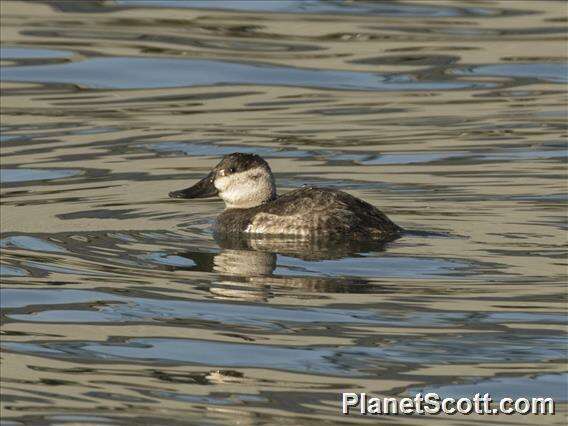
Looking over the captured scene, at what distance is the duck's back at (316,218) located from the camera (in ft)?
36.4

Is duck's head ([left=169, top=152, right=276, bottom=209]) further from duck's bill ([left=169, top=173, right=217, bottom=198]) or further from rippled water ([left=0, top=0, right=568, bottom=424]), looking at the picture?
rippled water ([left=0, top=0, right=568, bottom=424])

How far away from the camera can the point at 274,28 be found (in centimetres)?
2058

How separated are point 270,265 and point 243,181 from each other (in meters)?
1.56

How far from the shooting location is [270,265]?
413 inches

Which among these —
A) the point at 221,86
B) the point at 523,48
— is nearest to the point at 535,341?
the point at 221,86

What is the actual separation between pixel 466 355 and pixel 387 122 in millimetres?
8162

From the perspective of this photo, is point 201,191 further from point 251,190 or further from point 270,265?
point 270,265

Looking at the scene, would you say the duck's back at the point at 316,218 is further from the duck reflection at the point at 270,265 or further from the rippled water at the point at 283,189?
the rippled water at the point at 283,189

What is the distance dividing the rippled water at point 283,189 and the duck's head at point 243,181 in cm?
31

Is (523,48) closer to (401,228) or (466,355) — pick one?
(401,228)

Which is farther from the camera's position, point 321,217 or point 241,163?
point 241,163

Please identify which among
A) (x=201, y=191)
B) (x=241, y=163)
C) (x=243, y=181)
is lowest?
(x=201, y=191)

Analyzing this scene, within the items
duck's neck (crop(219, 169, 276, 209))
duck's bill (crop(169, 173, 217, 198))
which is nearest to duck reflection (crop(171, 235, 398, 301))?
duck's neck (crop(219, 169, 276, 209))

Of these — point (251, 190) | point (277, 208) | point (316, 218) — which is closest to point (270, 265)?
point (316, 218)
